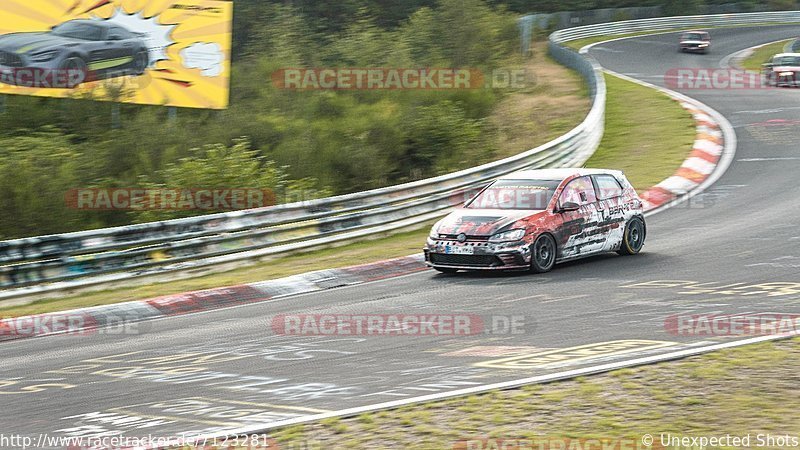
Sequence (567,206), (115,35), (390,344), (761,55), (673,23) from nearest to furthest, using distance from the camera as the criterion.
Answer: (390,344), (567,206), (115,35), (761,55), (673,23)

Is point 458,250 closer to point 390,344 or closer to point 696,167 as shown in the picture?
point 390,344

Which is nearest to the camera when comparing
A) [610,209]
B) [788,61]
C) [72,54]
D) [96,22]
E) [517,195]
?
[517,195]

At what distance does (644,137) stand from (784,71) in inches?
→ 599

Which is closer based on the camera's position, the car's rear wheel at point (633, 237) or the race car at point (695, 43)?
the car's rear wheel at point (633, 237)

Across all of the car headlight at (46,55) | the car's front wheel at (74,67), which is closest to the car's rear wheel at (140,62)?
the car's front wheel at (74,67)

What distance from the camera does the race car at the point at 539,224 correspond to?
512 inches

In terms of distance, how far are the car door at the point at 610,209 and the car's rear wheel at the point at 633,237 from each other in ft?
0.36

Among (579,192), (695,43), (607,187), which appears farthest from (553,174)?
(695,43)

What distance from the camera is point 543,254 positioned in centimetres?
1325

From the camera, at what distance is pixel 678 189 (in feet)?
63.6

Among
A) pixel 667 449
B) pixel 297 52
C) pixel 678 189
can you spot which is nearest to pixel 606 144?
pixel 678 189

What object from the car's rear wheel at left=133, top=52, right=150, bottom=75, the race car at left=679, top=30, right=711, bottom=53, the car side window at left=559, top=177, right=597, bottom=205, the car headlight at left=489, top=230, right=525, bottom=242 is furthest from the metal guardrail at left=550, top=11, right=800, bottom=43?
the car headlight at left=489, top=230, right=525, bottom=242

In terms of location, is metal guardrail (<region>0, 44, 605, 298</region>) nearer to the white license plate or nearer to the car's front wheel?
the white license plate

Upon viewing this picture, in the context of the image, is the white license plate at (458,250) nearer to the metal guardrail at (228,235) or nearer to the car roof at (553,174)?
the car roof at (553,174)
